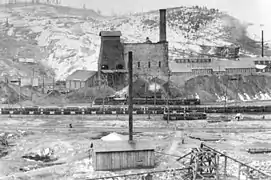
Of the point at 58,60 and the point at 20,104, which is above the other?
the point at 58,60

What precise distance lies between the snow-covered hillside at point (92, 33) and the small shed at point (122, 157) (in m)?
68.0

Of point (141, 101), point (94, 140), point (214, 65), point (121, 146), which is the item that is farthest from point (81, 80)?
point (121, 146)

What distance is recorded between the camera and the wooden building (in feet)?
239

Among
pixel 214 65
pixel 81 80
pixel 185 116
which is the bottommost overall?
pixel 185 116

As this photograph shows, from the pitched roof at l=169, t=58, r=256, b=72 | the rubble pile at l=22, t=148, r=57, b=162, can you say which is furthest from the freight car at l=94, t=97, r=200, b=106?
the rubble pile at l=22, t=148, r=57, b=162

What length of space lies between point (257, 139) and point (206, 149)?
14671 millimetres

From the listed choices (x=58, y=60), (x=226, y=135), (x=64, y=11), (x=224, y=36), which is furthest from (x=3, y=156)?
(x=64, y=11)

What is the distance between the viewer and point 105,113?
55.0 m

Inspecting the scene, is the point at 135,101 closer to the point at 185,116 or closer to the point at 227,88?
the point at 185,116

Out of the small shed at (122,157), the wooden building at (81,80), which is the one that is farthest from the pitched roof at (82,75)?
the small shed at (122,157)

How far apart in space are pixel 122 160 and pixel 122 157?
0.22 m

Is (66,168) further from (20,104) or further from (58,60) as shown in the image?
(58,60)

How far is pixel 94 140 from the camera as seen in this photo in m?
38.9

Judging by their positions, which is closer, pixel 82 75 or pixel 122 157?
pixel 122 157
